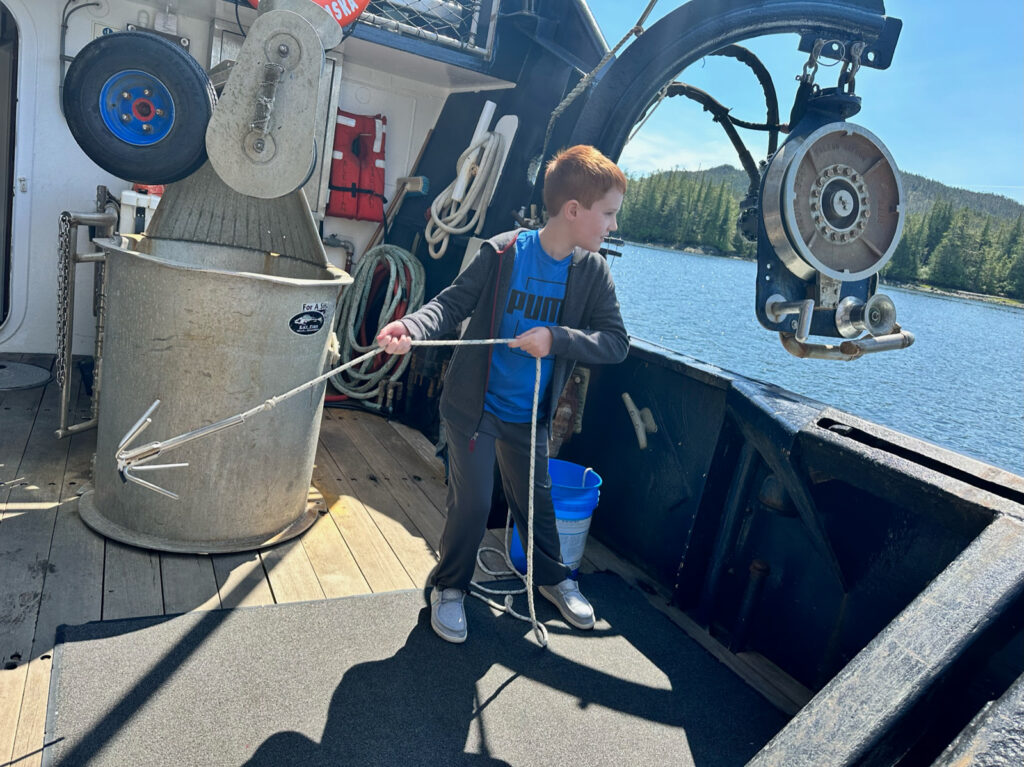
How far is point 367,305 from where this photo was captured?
5137 mm

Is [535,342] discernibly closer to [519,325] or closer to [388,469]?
A: [519,325]

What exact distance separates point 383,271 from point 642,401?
8.29ft

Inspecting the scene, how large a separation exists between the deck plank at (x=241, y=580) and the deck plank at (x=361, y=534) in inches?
14.8

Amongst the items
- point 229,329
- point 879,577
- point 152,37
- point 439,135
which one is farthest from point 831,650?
point 439,135

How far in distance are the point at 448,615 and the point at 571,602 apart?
0.51 metres

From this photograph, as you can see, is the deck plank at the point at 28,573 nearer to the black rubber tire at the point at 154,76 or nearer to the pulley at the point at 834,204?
the black rubber tire at the point at 154,76

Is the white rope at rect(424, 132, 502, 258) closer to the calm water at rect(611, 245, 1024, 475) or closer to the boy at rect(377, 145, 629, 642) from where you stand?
the calm water at rect(611, 245, 1024, 475)

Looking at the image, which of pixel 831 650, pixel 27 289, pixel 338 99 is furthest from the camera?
pixel 338 99

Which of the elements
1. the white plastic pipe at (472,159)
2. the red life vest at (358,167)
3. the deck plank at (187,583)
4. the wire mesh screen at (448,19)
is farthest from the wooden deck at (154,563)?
the wire mesh screen at (448,19)

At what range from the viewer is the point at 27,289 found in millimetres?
4727

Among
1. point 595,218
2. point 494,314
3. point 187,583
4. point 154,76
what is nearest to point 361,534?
point 187,583

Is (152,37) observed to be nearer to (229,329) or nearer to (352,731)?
(229,329)

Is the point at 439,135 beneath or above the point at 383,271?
above

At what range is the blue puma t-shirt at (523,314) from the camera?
2416mm
